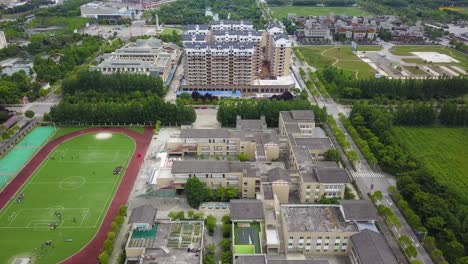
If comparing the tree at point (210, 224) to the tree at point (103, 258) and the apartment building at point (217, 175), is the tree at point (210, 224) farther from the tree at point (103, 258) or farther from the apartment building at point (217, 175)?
the tree at point (103, 258)

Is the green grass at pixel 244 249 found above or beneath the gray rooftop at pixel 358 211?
beneath

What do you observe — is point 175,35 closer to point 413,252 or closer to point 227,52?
point 227,52

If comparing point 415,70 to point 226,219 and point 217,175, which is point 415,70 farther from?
point 226,219

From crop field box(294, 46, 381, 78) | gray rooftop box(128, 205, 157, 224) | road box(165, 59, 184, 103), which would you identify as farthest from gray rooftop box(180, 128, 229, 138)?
crop field box(294, 46, 381, 78)

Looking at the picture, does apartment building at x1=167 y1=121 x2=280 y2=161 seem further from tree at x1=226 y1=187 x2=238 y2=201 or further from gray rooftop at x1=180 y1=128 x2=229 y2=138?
tree at x1=226 y1=187 x2=238 y2=201

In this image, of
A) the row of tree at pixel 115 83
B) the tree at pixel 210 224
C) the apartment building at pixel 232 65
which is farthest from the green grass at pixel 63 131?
the tree at pixel 210 224

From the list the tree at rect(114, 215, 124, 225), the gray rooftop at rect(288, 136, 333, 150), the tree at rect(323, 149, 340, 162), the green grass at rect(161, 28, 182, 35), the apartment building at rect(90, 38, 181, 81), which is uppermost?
the green grass at rect(161, 28, 182, 35)
